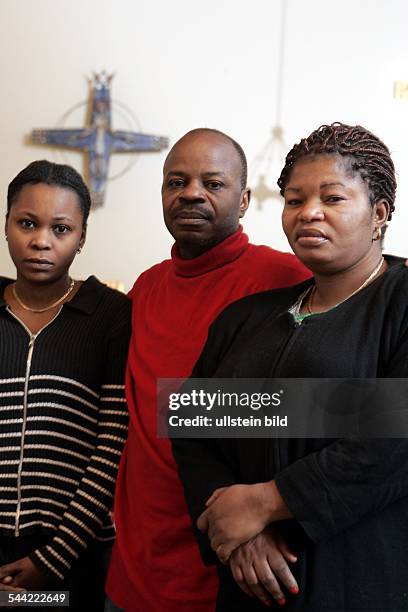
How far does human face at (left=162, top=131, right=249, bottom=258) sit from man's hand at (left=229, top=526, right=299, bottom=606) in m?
0.52

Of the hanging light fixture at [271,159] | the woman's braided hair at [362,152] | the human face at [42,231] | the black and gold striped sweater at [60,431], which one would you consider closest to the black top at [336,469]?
the woman's braided hair at [362,152]

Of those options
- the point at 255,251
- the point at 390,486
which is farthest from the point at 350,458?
the point at 255,251

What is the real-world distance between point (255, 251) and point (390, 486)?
Result: 531mm

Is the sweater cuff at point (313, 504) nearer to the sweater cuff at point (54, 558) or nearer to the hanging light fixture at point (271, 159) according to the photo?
the sweater cuff at point (54, 558)

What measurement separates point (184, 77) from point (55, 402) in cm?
140

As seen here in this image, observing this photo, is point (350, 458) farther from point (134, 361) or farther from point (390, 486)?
point (134, 361)

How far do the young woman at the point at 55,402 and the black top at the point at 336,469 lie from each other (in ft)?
0.87

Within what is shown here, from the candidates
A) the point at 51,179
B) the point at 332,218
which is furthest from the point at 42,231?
the point at 332,218

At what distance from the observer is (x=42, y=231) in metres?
1.17

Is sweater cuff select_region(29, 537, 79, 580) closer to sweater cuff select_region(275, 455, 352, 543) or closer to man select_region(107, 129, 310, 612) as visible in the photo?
man select_region(107, 129, 310, 612)

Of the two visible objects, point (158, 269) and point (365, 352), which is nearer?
point (365, 352)

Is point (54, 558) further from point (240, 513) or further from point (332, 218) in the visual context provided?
point (332, 218)

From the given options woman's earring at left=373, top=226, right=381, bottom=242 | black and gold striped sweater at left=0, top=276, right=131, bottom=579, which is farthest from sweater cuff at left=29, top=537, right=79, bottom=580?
woman's earring at left=373, top=226, right=381, bottom=242

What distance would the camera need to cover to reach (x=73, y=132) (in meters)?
2.18
